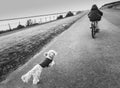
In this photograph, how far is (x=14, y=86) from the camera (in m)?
4.46

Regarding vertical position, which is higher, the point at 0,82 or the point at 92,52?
the point at 92,52

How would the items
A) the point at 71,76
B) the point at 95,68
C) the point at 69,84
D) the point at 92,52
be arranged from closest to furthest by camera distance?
the point at 69,84 < the point at 71,76 < the point at 95,68 < the point at 92,52

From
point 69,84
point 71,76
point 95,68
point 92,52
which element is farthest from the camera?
point 92,52

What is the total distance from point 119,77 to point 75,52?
299cm

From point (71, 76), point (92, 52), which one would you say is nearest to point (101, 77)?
point (71, 76)

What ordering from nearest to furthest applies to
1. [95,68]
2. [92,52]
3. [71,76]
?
[71,76] < [95,68] < [92,52]

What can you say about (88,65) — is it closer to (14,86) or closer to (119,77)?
(119,77)

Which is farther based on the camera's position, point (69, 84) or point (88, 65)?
point (88, 65)

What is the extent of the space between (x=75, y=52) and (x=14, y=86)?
353 cm

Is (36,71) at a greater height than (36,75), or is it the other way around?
(36,71)

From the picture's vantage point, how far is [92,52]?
679 cm

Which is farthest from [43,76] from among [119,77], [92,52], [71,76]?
[92,52]

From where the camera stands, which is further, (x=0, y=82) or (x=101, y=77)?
(x=0, y=82)

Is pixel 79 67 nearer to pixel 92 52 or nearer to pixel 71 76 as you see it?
pixel 71 76
